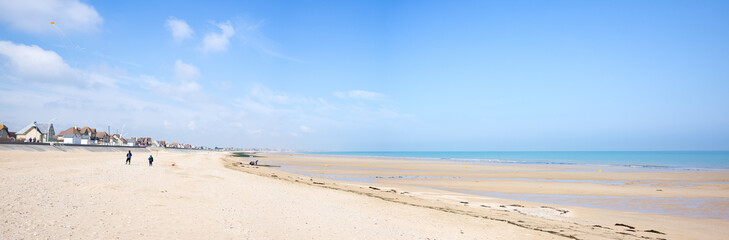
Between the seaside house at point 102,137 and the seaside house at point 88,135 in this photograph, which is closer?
the seaside house at point 88,135

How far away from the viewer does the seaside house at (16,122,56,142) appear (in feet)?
304

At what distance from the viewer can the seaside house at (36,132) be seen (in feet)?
304

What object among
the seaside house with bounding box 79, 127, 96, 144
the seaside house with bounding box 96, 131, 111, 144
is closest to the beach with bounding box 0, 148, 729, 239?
the seaside house with bounding box 79, 127, 96, 144

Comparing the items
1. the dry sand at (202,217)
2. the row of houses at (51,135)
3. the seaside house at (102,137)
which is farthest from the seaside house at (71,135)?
the dry sand at (202,217)

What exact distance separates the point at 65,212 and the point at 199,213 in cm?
332

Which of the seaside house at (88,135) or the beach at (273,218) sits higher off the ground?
the seaside house at (88,135)

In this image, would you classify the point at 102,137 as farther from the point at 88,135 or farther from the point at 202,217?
the point at 202,217

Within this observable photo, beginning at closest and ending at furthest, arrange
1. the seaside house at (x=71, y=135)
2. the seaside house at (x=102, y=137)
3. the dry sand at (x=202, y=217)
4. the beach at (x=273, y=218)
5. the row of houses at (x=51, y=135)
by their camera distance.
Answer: the dry sand at (x=202, y=217)
the beach at (x=273, y=218)
the row of houses at (x=51, y=135)
the seaside house at (x=71, y=135)
the seaside house at (x=102, y=137)

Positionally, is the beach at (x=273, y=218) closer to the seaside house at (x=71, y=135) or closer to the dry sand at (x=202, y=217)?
the dry sand at (x=202, y=217)

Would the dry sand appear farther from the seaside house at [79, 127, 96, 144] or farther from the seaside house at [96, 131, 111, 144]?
the seaside house at [96, 131, 111, 144]

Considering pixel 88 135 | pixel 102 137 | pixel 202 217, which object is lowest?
pixel 202 217

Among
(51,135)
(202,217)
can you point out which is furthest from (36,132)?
(202,217)

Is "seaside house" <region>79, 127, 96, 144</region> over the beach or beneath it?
over

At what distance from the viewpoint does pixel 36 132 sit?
9462 cm
